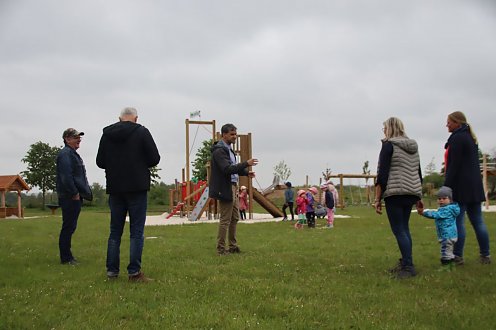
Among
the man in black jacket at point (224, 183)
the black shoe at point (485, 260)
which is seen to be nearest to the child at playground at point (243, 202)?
the man in black jacket at point (224, 183)

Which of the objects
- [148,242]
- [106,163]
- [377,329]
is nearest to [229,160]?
[106,163]

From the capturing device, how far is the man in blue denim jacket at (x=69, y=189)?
20.9ft

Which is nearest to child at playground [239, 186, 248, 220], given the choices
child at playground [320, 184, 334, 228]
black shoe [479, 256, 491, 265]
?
child at playground [320, 184, 334, 228]

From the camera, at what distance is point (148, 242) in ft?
29.5

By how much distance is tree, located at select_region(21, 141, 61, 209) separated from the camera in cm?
4375

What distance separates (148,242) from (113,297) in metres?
4.73

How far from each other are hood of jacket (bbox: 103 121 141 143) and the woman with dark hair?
12.0ft

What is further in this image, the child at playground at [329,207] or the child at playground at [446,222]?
the child at playground at [329,207]

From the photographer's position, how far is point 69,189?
632 centimetres

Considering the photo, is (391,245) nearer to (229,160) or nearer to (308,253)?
(308,253)

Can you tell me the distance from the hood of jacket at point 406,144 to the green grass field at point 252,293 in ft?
4.33

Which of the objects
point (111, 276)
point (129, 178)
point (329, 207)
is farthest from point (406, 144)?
point (329, 207)

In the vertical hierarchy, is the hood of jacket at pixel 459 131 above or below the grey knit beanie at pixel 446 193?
above

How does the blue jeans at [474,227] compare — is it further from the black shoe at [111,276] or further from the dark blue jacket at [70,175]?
the dark blue jacket at [70,175]
